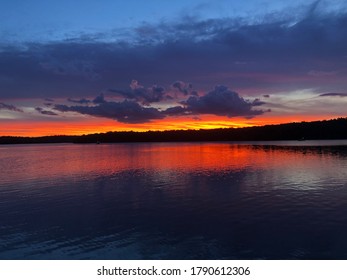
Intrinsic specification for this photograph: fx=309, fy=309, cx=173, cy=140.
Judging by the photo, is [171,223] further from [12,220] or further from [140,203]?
[12,220]

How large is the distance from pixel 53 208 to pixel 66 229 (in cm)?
1017

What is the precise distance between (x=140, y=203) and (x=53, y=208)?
1054cm

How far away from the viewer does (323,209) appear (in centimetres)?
3350

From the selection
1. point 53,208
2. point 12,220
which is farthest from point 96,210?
point 12,220

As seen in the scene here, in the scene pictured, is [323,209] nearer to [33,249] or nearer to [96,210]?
[96,210]
